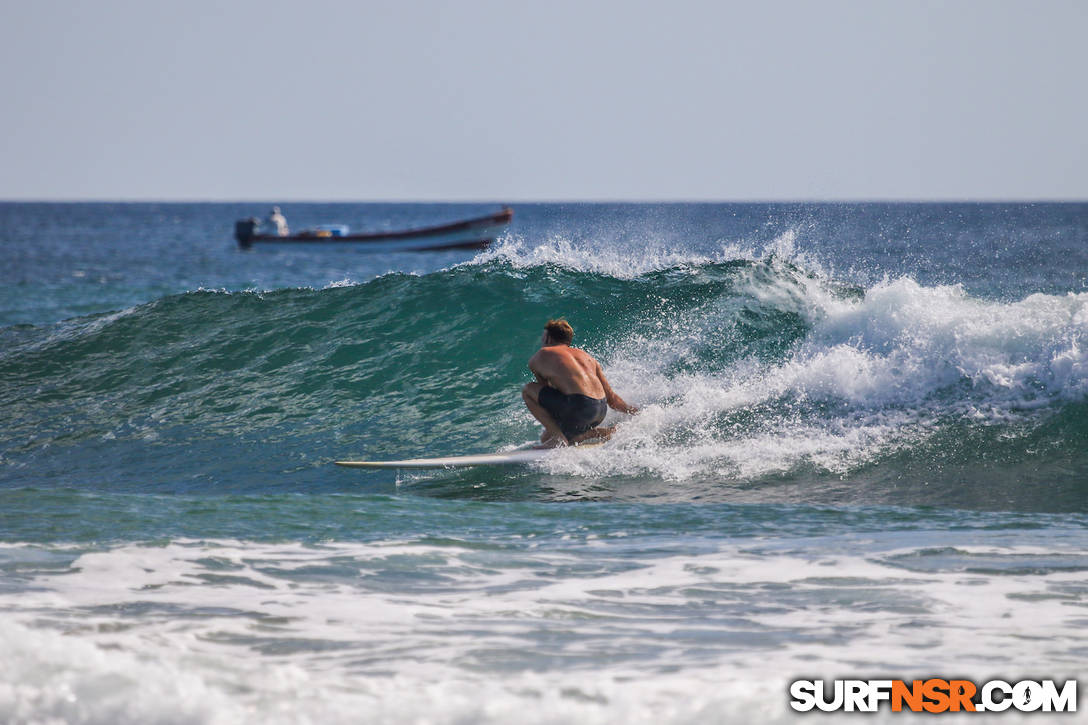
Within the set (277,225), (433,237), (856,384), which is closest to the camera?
(856,384)

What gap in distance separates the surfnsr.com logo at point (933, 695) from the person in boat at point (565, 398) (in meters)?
4.91

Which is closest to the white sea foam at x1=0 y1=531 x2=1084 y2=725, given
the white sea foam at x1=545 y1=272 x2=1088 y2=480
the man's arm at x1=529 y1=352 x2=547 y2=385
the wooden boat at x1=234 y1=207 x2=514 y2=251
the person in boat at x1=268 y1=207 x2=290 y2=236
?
the white sea foam at x1=545 y1=272 x2=1088 y2=480

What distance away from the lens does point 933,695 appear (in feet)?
12.6

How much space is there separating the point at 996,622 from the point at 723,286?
28.9 feet

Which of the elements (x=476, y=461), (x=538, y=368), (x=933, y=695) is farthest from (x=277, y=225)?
(x=933, y=695)

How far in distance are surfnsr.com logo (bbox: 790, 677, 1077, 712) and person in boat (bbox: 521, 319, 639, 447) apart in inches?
193

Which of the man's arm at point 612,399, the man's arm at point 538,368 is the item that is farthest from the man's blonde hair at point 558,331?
the man's arm at point 612,399

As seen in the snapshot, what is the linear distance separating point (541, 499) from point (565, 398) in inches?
57.1

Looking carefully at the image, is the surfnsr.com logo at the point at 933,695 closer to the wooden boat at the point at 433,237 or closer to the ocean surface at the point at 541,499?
the ocean surface at the point at 541,499

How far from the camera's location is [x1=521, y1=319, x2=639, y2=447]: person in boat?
877 cm

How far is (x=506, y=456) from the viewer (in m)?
8.45

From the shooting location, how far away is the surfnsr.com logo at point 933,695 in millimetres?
3723

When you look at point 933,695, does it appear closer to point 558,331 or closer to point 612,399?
point 612,399

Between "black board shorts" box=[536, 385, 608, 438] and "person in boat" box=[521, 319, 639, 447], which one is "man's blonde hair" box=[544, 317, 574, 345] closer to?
"person in boat" box=[521, 319, 639, 447]
